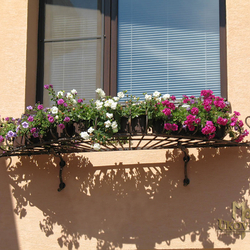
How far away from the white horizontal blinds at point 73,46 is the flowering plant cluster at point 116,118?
127 cm

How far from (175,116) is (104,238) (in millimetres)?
1789

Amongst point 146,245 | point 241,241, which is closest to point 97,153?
point 146,245

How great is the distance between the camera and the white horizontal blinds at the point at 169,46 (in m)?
5.95

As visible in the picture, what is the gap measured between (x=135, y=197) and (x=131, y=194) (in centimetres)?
6

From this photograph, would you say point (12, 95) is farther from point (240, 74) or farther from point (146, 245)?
point (240, 74)

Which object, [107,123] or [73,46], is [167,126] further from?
[73,46]

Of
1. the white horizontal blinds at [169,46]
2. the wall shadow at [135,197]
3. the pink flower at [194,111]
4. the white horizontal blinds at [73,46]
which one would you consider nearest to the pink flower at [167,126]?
the pink flower at [194,111]

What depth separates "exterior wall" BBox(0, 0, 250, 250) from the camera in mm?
5152

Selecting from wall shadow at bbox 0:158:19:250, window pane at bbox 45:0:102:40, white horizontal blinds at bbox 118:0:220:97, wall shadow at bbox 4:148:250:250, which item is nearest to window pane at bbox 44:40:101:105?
window pane at bbox 45:0:102:40

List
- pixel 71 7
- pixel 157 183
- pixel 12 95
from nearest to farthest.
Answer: pixel 157 183, pixel 12 95, pixel 71 7

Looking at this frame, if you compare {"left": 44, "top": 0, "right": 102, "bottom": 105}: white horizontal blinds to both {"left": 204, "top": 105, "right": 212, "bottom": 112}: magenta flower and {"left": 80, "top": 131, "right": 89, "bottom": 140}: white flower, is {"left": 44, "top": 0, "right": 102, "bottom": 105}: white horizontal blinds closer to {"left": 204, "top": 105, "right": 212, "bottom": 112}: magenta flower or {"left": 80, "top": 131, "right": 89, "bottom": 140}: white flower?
{"left": 80, "top": 131, "right": 89, "bottom": 140}: white flower

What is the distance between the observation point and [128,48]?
617cm

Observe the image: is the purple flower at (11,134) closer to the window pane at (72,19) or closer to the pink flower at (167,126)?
the pink flower at (167,126)

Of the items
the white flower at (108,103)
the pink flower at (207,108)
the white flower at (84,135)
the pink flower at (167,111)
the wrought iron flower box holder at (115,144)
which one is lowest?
the wrought iron flower box holder at (115,144)
